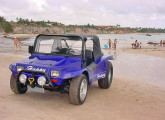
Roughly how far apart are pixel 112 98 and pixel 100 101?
1.67 ft

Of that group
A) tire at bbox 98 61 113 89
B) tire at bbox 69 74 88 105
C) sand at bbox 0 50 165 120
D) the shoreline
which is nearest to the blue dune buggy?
tire at bbox 69 74 88 105

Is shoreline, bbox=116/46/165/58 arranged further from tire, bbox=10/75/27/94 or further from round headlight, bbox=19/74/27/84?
round headlight, bbox=19/74/27/84

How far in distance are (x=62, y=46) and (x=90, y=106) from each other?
1858 mm

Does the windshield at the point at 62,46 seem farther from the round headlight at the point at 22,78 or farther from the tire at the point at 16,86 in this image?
the round headlight at the point at 22,78

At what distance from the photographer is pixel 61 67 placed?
197 inches

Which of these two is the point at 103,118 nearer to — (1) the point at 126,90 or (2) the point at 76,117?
(2) the point at 76,117

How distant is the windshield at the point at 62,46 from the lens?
234 inches

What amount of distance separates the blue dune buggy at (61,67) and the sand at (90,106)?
1.13ft

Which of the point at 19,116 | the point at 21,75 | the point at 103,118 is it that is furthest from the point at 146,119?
the point at 21,75

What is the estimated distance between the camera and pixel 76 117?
184 inches

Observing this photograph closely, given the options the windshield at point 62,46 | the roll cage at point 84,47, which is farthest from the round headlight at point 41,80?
the roll cage at point 84,47

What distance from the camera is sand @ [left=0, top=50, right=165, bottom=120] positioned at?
4703 millimetres

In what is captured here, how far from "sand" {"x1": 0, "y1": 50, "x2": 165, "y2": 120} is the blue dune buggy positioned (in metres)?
0.34

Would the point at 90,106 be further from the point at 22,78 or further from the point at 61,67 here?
the point at 22,78
